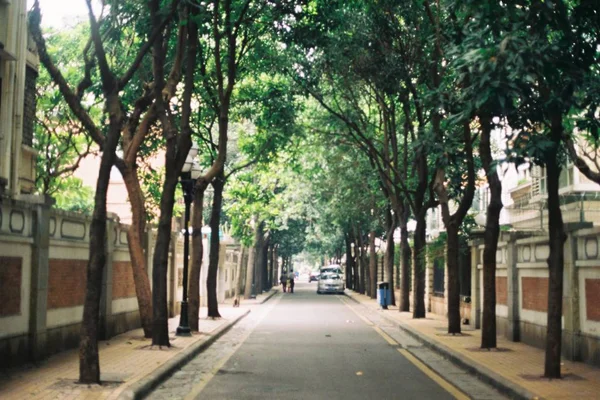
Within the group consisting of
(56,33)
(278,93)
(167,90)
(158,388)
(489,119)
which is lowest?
(158,388)

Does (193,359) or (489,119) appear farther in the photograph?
(193,359)

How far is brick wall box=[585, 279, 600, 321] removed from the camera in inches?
533

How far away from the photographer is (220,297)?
4159cm

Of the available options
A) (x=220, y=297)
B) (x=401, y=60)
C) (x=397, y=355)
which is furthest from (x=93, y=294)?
(x=220, y=297)

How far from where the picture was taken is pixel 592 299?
45.2ft

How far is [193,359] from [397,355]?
4.04 meters

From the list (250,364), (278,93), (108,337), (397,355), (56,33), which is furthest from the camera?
(56,33)

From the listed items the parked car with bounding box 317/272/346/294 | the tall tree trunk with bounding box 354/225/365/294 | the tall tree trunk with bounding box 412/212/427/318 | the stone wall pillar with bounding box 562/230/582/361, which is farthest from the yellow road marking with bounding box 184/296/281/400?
the parked car with bounding box 317/272/346/294

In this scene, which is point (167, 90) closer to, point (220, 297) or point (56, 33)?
point (56, 33)

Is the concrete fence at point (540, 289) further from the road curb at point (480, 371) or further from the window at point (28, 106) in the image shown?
the window at point (28, 106)

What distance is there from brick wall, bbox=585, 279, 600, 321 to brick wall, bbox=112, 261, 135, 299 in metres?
10.4

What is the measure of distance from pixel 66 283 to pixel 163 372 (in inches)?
165

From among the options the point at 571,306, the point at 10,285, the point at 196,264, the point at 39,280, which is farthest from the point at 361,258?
the point at 10,285

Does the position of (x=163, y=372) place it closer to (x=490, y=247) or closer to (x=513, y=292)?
(x=490, y=247)
